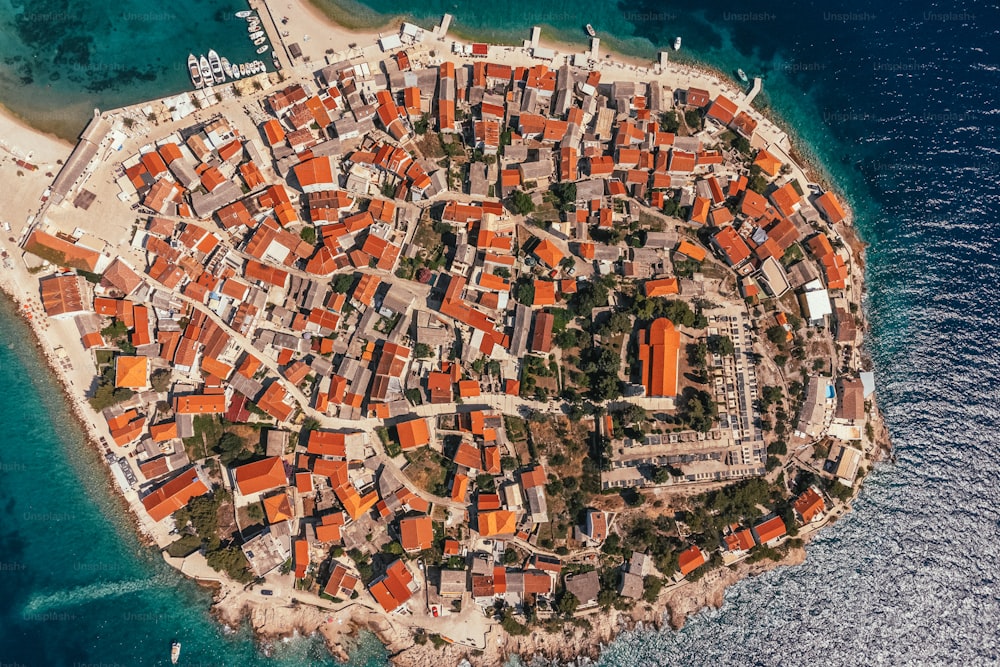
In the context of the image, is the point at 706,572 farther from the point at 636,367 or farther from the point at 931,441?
the point at 931,441

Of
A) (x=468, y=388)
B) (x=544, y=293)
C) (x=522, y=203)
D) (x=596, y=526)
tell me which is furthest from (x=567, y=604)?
(x=522, y=203)

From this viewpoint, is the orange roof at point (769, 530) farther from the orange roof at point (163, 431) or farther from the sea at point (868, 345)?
the orange roof at point (163, 431)

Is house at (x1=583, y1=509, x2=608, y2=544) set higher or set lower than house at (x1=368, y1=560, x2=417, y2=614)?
higher

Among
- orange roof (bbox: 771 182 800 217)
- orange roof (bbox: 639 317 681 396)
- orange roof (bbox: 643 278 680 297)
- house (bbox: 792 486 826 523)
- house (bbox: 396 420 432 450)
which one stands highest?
orange roof (bbox: 771 182 800 217)

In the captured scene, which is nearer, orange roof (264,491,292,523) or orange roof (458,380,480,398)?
orange roof (264,491,292,523)

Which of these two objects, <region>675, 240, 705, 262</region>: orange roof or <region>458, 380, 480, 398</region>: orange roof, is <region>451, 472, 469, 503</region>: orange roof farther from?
<region>675, 240, 705, 262</region>: orange roof

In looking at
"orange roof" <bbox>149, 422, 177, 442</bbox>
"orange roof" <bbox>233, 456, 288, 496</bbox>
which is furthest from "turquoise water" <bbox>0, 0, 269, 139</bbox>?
"orange roof" <bbox>233, 456, 288, 496</bbox>

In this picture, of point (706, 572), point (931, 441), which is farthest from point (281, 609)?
point (931, 441)
